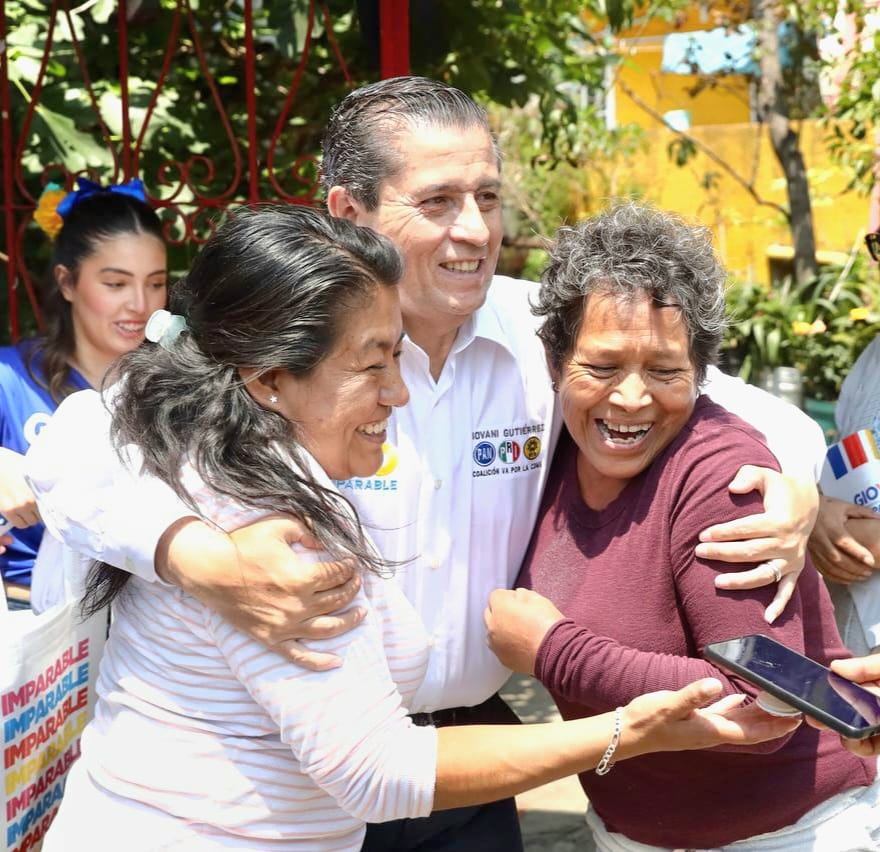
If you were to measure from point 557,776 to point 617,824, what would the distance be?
0.46 meters

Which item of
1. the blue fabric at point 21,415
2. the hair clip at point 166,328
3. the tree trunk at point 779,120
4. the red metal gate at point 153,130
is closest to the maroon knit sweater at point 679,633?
the hair clip at point 166,328

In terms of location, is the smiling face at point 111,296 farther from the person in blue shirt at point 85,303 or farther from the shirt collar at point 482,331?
the shirt collar at point 482,331

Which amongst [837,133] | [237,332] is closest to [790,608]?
[237,332]

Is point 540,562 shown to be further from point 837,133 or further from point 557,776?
point 837,133

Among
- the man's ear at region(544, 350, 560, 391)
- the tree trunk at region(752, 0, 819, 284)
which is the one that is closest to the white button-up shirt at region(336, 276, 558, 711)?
the man's ear at region(544, 350, 560, 391)

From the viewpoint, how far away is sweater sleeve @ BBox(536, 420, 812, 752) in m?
1.74

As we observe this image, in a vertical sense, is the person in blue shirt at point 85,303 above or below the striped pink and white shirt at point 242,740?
above

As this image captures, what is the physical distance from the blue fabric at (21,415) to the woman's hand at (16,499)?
0.99ft

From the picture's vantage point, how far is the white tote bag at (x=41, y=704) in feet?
6.12

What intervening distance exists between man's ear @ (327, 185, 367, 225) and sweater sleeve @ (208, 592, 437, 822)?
89 cm

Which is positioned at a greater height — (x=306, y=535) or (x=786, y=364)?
(x=306, y=535)

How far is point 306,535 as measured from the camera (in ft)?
5.08

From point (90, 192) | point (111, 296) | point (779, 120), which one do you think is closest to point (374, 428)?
point (111, 296)

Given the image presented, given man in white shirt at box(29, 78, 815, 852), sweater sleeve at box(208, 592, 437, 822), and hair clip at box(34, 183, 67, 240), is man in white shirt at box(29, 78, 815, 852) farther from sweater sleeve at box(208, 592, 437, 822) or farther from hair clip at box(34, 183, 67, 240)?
hair clip at box(34, 183, 67, 240)
